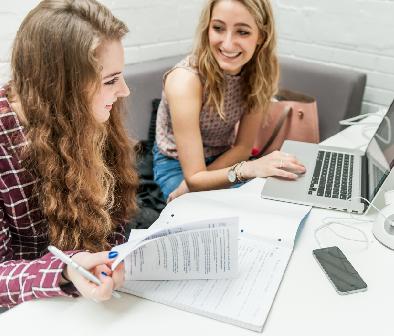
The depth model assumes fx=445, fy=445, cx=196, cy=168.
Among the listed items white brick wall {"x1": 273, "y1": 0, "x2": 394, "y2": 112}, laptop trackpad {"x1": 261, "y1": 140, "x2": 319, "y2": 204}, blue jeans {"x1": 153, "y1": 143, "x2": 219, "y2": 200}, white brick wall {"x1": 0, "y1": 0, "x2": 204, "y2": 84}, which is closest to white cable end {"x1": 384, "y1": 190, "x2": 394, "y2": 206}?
laptop trackpad {"x1": 261, "y1": 140, "x2": 319, "y2": 204}

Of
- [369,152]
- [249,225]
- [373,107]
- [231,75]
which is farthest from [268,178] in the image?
[373,107]

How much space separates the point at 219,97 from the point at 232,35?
202 millimetres

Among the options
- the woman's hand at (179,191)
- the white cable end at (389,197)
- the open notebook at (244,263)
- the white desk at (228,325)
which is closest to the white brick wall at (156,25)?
the woman's hand at (179,191)

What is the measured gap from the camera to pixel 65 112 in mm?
913

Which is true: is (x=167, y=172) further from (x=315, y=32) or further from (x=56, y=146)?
(x=315, y=32)

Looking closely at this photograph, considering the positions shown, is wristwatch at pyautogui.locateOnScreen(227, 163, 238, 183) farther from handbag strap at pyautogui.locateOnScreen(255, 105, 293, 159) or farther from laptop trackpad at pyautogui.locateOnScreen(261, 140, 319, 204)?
handbag strap at pyautogui.locateOnScreen(255, 105, 293, 159)

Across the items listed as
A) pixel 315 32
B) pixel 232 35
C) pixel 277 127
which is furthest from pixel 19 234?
pixel 315 32

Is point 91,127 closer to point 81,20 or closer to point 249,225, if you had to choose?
point 81,20

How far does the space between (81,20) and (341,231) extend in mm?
722

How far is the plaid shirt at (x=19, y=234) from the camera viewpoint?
2.53 ft

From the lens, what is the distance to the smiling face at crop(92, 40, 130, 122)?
921 mm

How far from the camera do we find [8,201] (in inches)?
35.4

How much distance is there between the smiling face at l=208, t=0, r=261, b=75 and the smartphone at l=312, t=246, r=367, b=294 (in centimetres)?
77

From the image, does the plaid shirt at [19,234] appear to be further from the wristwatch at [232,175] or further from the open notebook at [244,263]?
the wristwatch at [232,175]
